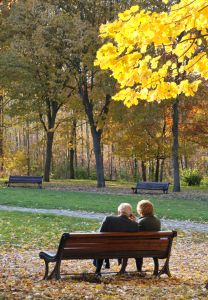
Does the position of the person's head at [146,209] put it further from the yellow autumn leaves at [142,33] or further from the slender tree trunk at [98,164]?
the slender tree trunk at [98,164]

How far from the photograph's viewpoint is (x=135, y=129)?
34.9 metres

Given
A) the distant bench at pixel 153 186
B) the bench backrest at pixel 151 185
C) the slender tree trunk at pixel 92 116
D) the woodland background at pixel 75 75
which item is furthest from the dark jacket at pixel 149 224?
the slender tree trunk at pixel 92 116

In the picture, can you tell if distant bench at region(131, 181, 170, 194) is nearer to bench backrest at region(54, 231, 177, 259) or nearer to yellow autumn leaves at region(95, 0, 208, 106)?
bench backrest at region(54, 231, 177, 259)

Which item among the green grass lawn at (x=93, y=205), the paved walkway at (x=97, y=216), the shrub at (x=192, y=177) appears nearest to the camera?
the paved walkway at (x=97, y=216)

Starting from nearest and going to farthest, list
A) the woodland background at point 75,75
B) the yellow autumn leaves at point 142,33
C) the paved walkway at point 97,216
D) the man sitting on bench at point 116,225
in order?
the yellow autumn leaves at point 142,33
the man sitting on bench at point 116,225
the paved walkway at point 97,216
the woodland background at point 75,75

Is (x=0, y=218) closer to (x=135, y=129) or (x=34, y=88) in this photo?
(x=34, y=88)

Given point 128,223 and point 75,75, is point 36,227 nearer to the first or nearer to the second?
Result: point 128,223

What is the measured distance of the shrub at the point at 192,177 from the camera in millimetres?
38281

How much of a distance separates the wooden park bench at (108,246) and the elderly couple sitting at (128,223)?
1.08 ft

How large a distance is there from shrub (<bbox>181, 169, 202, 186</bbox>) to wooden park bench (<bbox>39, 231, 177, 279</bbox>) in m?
30.6

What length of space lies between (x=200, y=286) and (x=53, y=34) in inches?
977

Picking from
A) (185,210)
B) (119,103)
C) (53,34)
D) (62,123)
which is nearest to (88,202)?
(185,210)

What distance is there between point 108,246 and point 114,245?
0.10 metres

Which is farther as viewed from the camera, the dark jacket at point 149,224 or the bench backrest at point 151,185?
the bench backrest at point 151,185
